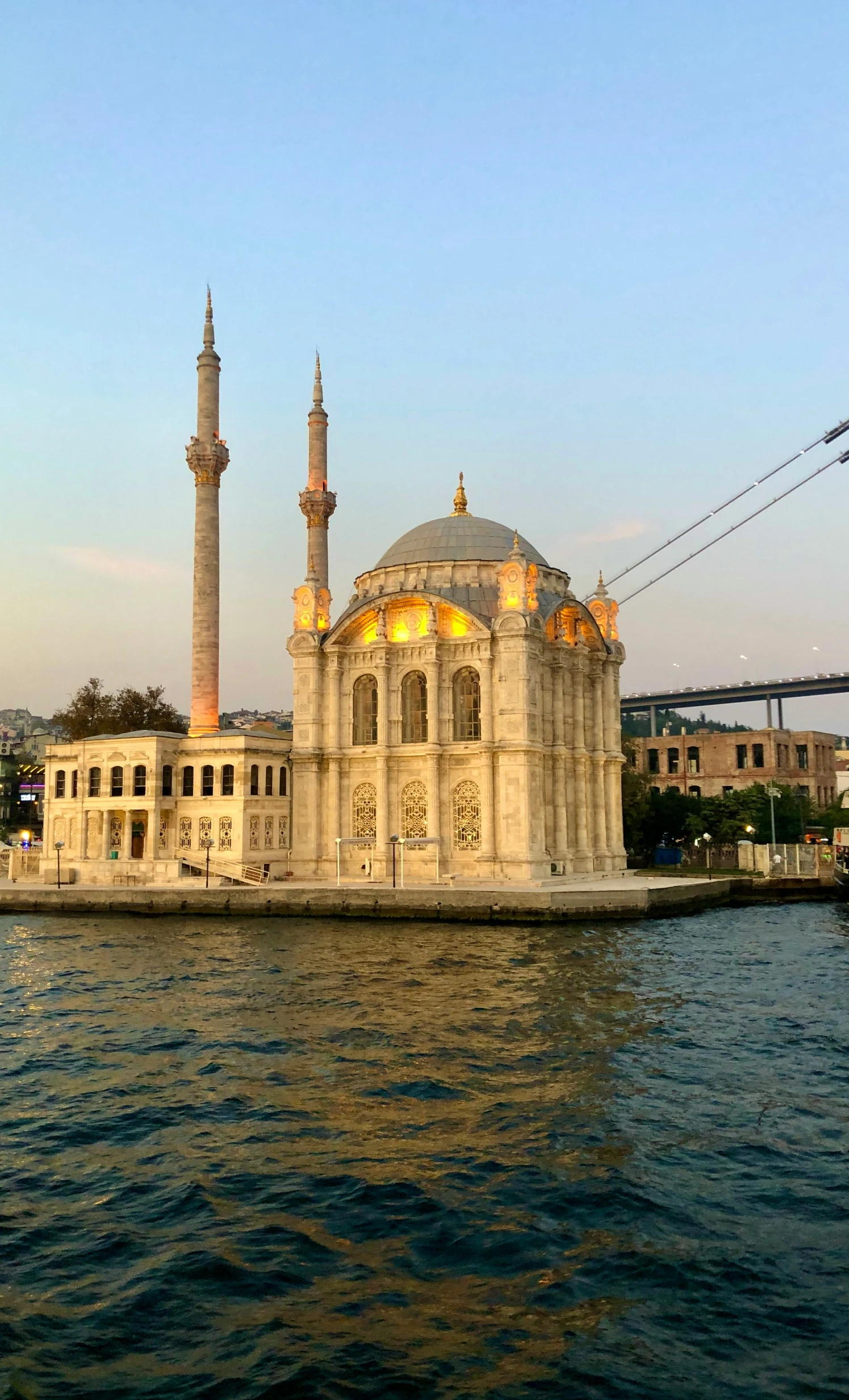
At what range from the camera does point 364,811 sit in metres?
59.2

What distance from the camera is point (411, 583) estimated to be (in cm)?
6184

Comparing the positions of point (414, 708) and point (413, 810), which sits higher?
point (414, 708)

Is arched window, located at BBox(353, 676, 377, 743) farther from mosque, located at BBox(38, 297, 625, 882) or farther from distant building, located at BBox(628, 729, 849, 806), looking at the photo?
distant building, located at BBox(628, 729, 849, 806)

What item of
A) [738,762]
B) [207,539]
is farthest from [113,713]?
[738,762]

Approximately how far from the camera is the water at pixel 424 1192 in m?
9.98

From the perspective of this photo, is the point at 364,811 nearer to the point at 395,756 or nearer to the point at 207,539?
the point at 395,756

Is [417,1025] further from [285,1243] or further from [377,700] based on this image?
[377,700]

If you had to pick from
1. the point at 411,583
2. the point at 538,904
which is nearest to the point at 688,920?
the point at 538,904

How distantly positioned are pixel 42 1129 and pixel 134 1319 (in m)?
7.32

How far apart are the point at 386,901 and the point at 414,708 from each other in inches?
534

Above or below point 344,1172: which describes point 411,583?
above

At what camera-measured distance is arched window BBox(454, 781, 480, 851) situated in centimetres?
5597

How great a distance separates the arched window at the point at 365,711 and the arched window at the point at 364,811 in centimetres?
267

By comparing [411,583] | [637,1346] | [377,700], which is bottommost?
[637,1346]
